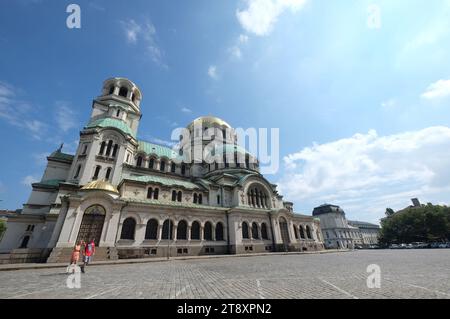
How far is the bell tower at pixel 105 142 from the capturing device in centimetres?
2607

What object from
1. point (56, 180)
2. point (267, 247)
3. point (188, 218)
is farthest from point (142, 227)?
point (267, 247)

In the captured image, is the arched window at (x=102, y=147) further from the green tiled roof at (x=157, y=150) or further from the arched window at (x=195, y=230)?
the arched window at (x=195, y=230)

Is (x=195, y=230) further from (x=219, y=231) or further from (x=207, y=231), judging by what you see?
(x=219, y=231)

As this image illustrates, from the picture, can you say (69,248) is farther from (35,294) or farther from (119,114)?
(119,114)

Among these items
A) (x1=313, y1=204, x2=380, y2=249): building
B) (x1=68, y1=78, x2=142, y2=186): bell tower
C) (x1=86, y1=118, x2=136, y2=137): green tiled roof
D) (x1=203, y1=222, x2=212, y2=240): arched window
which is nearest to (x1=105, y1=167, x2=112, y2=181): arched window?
(x1=68, y1=78, x2=142, y2=186): bell tower

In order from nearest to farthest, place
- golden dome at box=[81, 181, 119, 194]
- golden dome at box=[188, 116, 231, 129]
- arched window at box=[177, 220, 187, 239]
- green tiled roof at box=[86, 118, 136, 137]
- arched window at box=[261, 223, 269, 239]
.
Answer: golden dome at box=[81, 181, 119, 194] < arched window at box=[177, 220, 187, 239] < green tiled roof at box=[86, 118, 136, 137] < arched window at box=[261, 223, 269, 239] < golden dome at box=[188, 116, 231, 129]

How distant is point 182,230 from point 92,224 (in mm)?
10035

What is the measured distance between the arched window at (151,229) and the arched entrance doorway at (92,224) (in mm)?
4787

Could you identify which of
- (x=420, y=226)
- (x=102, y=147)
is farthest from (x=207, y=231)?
(x=420, y=226)

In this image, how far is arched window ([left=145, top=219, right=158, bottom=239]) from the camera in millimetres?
22750

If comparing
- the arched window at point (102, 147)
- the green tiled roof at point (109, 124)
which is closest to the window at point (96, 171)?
the arched window at point (102, 147)

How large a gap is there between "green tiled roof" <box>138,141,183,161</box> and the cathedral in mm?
196

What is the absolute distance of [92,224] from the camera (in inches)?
791

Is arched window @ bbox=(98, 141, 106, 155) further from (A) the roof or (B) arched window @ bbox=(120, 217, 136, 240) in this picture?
(B) arched window @ bbox=(120, 217, 136, 240)
